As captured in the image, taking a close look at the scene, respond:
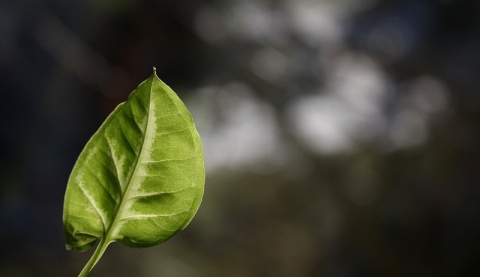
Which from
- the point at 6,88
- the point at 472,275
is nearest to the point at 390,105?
the point at 472,275

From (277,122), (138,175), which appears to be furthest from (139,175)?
(277,122)

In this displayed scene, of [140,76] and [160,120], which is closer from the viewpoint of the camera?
[160,120]

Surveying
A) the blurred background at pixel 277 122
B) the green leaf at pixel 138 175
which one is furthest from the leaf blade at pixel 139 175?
the blurred background at pixel 277 122

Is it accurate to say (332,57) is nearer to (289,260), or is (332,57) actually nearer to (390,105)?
(390,105)

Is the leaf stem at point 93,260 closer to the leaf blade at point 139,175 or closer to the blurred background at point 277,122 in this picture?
the leaf blade at point 139,175

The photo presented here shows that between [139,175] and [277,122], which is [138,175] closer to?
[139,175]

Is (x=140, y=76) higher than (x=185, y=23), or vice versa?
(x=185, y=23)
